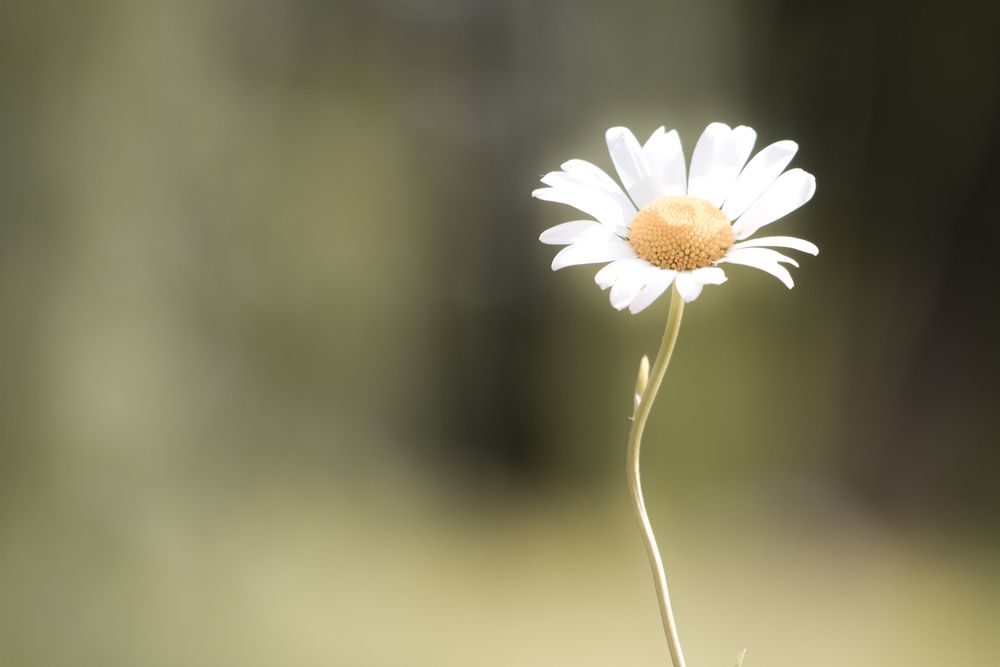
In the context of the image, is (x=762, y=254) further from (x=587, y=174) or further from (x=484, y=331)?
(x=484, y=331)

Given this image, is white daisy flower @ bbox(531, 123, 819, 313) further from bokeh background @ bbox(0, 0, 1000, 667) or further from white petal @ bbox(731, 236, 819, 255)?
bokeh background @ bbox(0, 0, 1000, 667)

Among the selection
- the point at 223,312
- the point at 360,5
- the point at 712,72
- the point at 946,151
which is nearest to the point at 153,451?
the point at 223,312

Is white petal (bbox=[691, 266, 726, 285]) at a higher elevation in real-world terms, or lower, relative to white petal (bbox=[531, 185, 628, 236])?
lower

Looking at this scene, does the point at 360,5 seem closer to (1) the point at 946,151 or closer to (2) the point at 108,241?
(2) the point at 108,241

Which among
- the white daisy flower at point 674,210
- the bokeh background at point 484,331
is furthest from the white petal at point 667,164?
the bokeh background at point 484,331

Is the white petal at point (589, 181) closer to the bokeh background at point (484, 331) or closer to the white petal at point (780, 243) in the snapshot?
the white petal at point (780, 243)

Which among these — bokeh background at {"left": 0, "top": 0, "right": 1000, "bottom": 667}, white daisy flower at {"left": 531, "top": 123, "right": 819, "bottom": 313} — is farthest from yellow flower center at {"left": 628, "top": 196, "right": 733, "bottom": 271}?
bokeh background at {"left": 0, "top": 0, "right": 1000, "bottom": 667}
